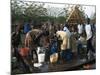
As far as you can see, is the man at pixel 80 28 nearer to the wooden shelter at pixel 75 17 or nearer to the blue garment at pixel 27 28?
the wooden shelter at pixel 75 17

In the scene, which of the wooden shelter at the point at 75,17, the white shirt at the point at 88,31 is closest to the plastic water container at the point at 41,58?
the wooden shelter at the point at 75,17

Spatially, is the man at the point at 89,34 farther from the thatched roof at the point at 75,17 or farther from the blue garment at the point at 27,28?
the blue garment at the point at 27,28

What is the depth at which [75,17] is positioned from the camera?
209 cm

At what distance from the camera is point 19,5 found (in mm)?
1903

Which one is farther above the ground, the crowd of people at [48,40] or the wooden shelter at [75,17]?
the wooden shelter at [75,17]

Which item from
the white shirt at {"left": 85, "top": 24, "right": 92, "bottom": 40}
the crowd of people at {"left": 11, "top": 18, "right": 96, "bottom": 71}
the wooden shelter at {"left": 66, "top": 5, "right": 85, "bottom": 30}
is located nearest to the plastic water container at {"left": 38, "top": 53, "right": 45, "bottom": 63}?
the crowd of people at {"left": 11, "top": 18, "right": 96, "bottom": 71}

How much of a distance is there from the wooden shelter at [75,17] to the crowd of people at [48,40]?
0.04m

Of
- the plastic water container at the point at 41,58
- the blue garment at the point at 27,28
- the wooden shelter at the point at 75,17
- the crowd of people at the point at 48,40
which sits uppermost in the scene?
the wooden shelter at the point at 75,17

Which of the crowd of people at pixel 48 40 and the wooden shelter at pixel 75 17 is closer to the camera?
the crowd of people at pixel 48 40

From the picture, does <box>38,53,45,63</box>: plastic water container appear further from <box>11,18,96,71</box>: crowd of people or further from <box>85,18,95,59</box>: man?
<box>85,18,95,59</box>: man

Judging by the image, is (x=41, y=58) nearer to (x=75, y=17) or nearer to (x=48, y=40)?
(x=48, y=40)

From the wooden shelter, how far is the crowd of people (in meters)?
0.04

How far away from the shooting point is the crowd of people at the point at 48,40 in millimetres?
1904

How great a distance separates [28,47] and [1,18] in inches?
14.3
